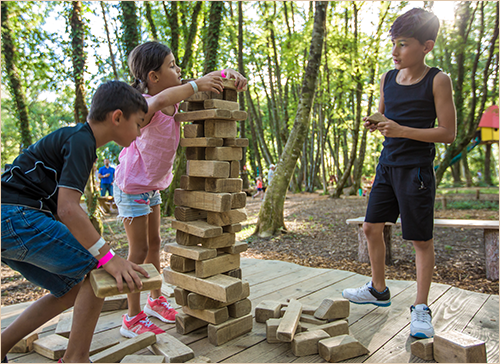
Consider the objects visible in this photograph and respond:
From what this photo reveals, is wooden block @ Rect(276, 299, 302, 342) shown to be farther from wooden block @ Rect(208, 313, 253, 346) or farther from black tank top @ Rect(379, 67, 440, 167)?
black tank top @ Rect(379, 67, 440, 167)

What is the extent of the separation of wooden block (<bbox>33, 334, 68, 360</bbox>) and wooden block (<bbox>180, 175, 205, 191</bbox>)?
129cm

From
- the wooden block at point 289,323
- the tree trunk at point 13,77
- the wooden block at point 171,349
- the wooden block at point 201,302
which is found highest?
the tree trunk at point 13,77

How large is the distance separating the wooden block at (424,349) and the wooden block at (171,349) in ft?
4.47

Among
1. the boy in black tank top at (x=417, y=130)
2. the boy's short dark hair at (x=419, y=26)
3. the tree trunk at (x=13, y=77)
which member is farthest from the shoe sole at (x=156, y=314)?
the tree trunk at (x=13, y=77)

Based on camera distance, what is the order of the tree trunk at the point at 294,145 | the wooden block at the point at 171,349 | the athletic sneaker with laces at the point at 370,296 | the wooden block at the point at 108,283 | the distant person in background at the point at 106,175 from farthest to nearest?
the distant person in background at the point at 106,175, the tree trunk at the point at 294,145, the athletic sneaker with laces at the point at 370,296, the wooden block at the point at 171,349, the wooden block at the point at 108,283

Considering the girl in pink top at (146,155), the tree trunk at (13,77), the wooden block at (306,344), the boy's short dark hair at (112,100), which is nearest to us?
the boy's short dark hair at (112,100)

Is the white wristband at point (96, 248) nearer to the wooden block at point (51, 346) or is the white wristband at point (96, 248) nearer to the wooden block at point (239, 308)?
the wooden block at point (51, 346)

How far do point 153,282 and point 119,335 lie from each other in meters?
1.09

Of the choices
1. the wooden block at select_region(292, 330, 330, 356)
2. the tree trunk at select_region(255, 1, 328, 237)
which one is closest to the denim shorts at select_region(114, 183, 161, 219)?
the wooden block at select_region(292, 330, 330, 356)

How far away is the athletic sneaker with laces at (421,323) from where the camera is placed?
2.41 m

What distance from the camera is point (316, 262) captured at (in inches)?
213

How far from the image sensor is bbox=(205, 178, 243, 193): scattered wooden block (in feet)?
8.25

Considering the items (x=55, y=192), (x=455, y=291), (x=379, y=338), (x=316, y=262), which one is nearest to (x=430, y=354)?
(x=379, y=338)

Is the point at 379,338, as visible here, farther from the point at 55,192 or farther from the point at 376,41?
the point at 376,41
